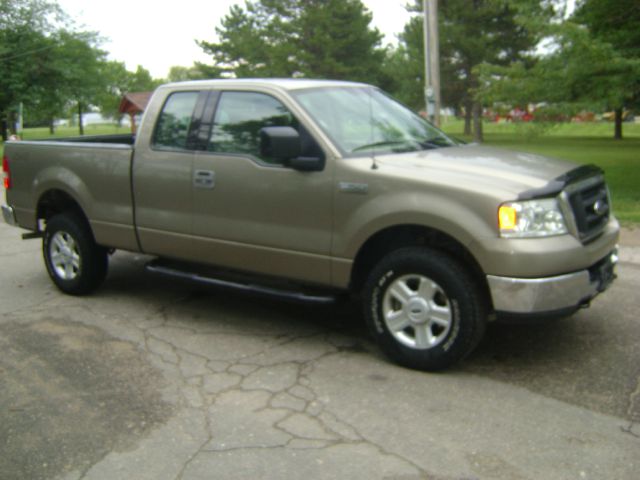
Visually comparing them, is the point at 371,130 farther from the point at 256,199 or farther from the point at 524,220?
the point at 524,220

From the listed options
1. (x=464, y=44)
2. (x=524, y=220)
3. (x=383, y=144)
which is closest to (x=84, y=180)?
(x=383, y=144)

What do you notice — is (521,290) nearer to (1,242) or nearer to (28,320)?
(28,320)

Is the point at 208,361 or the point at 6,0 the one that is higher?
the point at 6,0

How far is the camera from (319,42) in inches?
1741

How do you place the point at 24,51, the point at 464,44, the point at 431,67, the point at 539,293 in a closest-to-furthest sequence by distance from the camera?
the point at 539,293, the point at 431,67, the point at 464,44, the point at 24,51

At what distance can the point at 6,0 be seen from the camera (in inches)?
1645

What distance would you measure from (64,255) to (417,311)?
3645 millimetres

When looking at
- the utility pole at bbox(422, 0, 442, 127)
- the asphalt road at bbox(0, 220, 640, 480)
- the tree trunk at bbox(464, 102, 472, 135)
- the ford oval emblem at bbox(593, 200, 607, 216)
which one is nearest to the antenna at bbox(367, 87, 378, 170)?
the asphalt road at bbox(0, 220, 640, 480)

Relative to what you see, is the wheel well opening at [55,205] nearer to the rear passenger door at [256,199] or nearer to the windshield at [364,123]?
the rear passenger door at [256,199]

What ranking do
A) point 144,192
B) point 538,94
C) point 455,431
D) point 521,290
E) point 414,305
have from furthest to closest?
1. point 538,94
2. point 144,192
3. point 414,305
4. point 521,290
5. point 455,431

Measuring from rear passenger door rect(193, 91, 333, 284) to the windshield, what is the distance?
0.21m

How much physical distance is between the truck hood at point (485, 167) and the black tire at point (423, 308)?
507 mm

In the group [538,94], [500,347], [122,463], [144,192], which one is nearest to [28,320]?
[144,192]

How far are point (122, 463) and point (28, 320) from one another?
2889 millimetres
